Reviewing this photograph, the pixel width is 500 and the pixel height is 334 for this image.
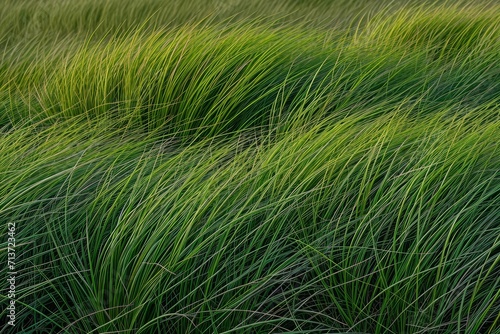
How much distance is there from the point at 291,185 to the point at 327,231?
13 cm

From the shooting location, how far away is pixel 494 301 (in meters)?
1.37

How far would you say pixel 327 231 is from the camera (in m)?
1.53

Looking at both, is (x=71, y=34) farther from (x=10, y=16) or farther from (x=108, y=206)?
(x=108, y=206)

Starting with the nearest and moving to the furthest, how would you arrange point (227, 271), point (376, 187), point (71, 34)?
1. point (227, 271)
2. point (376, 187)
3. point (71, 34)

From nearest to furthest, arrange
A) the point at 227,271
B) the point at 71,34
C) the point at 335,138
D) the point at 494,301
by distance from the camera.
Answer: the point at 494,301 → the point at 227,271 → the point at 335,138 → the point at 71,34

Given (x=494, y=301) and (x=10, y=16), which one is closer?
(x=494, y=301)

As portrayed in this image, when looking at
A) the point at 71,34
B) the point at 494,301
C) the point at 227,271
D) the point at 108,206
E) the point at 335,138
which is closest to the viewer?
the point at 494,301

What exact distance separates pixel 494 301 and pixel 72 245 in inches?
36.5

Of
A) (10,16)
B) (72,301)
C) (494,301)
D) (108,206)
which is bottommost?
(494,301)

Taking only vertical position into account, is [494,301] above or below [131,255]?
below

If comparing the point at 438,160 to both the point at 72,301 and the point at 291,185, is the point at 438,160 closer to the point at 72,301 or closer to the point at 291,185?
the point at 291,185

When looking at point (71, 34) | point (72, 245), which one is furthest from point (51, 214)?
point (71, 34)

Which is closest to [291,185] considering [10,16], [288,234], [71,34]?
[288,234]

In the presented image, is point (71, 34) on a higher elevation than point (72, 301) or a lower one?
higher
